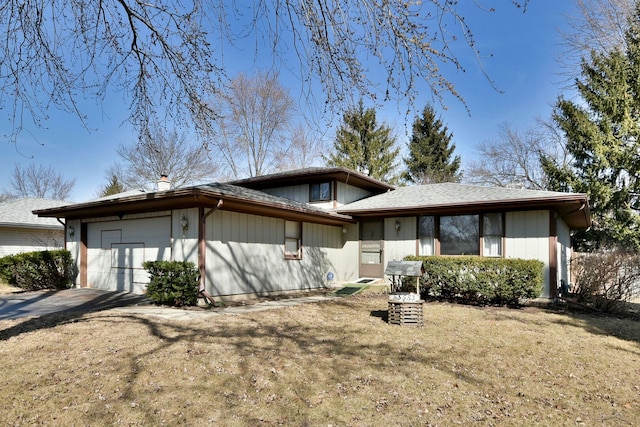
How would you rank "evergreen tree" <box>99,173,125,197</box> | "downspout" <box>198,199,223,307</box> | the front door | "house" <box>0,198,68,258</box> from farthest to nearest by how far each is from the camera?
"evergreen tree" <box>99,173,125,197</box> < "house" <box>0,198,68,258</box> < the front door < "downspout" <box>198,199,223,307</box>

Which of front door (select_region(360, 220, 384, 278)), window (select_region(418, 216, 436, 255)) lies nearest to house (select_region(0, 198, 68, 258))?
front door (select_region(360, 220, 384, 278))

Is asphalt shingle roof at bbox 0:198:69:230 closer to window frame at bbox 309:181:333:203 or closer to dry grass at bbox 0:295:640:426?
window frame at bbox 309:181:333:203

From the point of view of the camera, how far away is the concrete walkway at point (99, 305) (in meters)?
7.30

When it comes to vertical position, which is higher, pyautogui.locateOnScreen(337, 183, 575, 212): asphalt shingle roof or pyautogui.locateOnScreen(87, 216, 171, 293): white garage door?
pyautogui.locateOnScreen(337, 183, 575, 212): asphalt shingle roof

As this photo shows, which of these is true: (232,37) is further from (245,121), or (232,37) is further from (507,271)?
(245,121)

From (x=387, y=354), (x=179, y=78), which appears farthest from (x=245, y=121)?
(x=387, y=354)

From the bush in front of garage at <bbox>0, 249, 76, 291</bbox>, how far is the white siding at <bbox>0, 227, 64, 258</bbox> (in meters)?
5.73

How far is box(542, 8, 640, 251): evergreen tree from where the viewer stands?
16.0 metres

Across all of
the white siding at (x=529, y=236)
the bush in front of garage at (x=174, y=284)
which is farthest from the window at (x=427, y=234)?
the bush in front of garage at (x=174, y=284)

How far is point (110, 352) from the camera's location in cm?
470

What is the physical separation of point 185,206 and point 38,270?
5.88 meters

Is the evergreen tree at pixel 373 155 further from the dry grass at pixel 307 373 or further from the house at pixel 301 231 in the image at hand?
the dry grass at pixel 307 373

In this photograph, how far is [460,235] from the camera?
37.3ft

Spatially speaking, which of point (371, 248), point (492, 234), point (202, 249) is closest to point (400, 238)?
point (371, 248)
